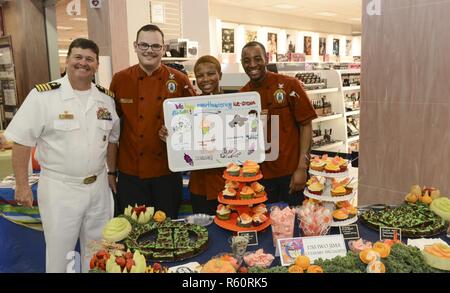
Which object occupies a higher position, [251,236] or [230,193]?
[230,193]

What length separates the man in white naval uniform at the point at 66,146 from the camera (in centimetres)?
240

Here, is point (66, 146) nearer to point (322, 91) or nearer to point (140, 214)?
point (140, 214)

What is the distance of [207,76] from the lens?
8.64 ft

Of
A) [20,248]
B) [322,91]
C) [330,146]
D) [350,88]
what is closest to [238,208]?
[20,248]

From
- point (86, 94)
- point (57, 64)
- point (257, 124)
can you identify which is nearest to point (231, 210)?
point (257, 124)

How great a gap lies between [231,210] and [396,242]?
31.6 inches

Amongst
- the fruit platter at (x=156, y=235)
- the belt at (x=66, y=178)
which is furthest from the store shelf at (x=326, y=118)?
the fruit platter at (x=156, y=235)

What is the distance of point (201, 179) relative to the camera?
8.62 ft

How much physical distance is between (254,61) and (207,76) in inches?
14.5

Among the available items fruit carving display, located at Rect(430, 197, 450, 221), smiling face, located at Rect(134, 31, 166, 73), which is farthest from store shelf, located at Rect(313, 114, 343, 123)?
fruit carving display, located at Rect(430, 197, 450, 221)

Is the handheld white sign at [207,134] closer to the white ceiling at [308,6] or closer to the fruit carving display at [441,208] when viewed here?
the fruit carving display at [441,208]

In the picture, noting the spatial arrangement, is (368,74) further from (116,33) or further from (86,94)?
(116,33)

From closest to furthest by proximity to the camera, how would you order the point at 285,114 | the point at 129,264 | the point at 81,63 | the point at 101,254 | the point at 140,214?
the point at 129,264
the point at 101,254
the point at 140,214
the point at 81,63
the point at 285,114

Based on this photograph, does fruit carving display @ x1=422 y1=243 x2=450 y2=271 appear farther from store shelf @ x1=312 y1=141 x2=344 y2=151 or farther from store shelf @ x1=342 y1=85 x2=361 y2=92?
store shelf @ x1=342 y1=85 x2=361 y2=92
